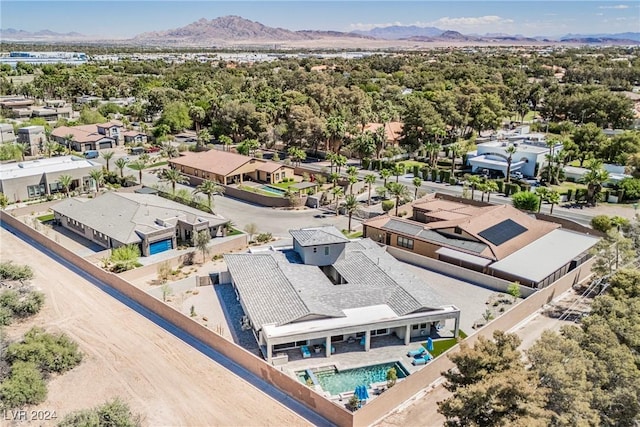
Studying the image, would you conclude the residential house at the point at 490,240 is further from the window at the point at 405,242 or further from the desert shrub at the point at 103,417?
the desert shrub at the point at 103,417

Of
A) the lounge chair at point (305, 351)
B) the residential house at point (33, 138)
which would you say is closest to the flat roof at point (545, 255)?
the lounge chair at point (305, 351)

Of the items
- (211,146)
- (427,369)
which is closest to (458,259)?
(427,369)

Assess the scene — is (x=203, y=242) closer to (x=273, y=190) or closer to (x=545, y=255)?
(x=273, y=190)

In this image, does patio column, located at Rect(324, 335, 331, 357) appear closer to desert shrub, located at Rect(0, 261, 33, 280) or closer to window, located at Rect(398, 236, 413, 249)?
window, located at Rect(398, 236, 413, 249)

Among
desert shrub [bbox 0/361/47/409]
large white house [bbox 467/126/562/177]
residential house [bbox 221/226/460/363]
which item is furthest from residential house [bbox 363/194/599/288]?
desert shrub [bbox 0/361/47/409]

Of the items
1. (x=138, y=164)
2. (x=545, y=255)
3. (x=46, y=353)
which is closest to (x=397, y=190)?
(x=545, y=255)

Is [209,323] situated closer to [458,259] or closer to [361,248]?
[361,248]
